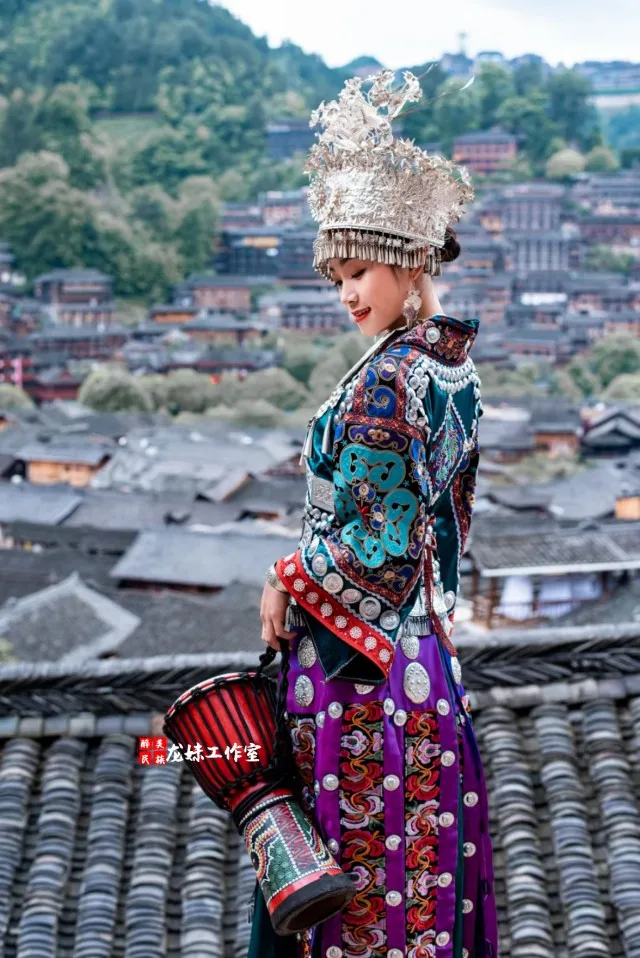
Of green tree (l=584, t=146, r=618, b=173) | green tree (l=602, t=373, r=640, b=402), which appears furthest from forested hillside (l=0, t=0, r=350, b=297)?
green tree (l=602, t=373, r=640, b=402)

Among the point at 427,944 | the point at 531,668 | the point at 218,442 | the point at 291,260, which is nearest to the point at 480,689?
the point at 531,668

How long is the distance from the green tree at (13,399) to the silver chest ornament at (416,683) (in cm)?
2936

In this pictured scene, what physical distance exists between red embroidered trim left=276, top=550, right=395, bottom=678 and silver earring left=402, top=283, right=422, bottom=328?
27cm

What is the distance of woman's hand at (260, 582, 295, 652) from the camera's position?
4.18ft

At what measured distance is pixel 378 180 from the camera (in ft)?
4.19

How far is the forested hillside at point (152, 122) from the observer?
4288 cm

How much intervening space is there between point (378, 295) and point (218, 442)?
24100 mm

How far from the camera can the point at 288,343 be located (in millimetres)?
37188

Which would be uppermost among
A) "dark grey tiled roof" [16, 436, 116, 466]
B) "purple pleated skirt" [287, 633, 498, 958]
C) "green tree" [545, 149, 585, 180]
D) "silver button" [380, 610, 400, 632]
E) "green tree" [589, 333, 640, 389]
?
"green tree" [545, 149, 585, 180]

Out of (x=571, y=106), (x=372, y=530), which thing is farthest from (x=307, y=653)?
(x=571, y=106)

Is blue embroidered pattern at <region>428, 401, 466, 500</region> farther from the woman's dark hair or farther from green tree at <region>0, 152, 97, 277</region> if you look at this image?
green tree at <region>0, 152, 97, 277</region>

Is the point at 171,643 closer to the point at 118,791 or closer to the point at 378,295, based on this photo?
the point at 118,791

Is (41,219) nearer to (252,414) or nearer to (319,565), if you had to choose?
(252,414)

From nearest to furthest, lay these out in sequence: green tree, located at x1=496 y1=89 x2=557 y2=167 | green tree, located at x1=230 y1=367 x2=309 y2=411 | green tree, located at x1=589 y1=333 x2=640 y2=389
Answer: green tree, located at x1=230 y1=367 x2=309 y2=411 → green tree, located at x1=589 y1=333 x2=640 y2=389 → green tree, located at x1=496 y1=89 x2=557 y2=167
